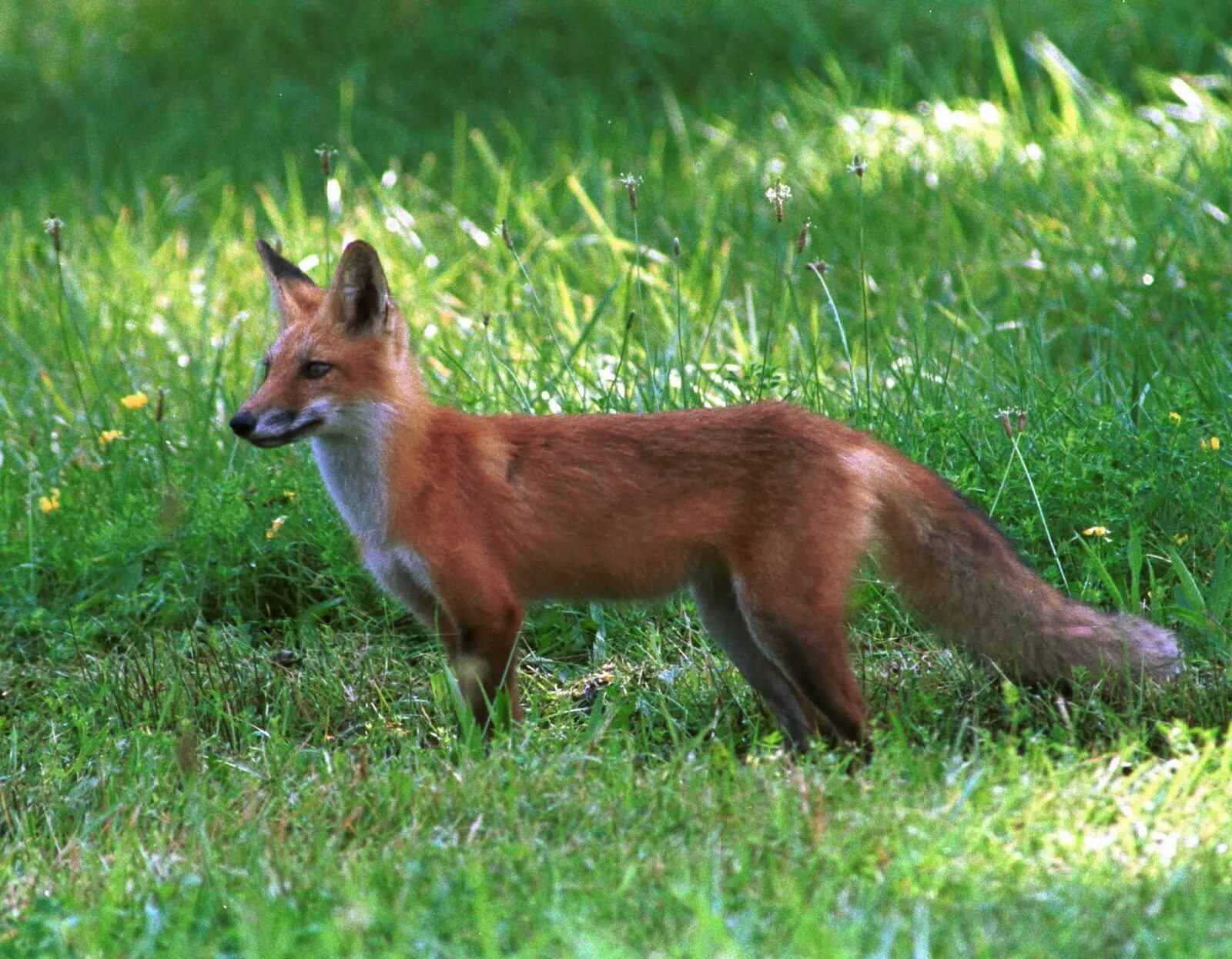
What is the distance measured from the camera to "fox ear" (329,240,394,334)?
438 cm

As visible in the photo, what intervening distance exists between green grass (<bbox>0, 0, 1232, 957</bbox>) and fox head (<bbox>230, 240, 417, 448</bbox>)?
0.86 metres

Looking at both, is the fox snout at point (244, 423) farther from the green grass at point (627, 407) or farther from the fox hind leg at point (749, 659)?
the fox hind leg at point (749, 659)

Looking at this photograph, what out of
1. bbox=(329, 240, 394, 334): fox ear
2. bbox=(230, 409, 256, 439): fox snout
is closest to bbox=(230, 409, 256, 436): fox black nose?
bbox=(230, 409, 256, 439): fox snout

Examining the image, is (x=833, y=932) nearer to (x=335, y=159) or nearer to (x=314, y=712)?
(x=314, y=712)

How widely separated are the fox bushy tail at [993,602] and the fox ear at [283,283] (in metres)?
1.74

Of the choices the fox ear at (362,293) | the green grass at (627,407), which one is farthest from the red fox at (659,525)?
the green grass at (627,407)

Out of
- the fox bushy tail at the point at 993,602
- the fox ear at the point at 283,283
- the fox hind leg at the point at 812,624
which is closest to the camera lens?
the fox hind leg at the point at 812,624

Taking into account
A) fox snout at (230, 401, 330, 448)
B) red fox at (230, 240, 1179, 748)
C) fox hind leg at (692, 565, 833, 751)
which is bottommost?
fox hind leg at (692, 565, 833, 751)

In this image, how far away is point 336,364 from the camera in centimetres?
437

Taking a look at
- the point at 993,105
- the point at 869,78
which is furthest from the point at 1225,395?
the point at 869,78

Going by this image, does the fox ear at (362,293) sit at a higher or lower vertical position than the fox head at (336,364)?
higher

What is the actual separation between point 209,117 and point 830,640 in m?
8.40

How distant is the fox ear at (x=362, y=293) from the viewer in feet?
14.4

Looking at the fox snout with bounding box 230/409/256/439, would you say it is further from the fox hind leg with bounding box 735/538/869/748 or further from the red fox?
the fox hind leg with bounding box 735/538/869/748
